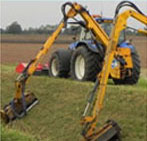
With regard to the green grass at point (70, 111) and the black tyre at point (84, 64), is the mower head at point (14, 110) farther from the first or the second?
the black tyre at point (84, 64)

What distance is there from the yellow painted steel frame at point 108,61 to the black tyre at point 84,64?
10.5 feet

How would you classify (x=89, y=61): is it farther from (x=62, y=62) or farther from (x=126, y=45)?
(x=62, y=62)

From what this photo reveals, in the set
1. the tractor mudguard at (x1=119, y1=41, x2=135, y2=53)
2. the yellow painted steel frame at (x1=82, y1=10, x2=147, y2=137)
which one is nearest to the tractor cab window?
the tractor mudguard at (x1=119, y1=41, x2=135, y2=53)

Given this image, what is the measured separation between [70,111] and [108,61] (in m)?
2.58

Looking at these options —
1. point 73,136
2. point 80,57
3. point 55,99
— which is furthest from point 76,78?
point 73,136

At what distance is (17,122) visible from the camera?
33.7 feet

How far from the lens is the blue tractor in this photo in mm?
11484

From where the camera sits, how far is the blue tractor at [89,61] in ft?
37.7

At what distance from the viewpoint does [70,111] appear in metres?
10.1

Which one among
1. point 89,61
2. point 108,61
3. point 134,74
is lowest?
point 134,74

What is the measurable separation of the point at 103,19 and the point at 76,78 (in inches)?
67.1

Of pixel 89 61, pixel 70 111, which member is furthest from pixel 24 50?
pixel 70 111

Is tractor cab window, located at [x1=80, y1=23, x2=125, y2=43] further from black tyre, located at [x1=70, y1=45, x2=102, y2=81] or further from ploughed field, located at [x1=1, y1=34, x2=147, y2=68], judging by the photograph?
ploughed field, located at [x1=1, y1=34, x2=147, y2=68]

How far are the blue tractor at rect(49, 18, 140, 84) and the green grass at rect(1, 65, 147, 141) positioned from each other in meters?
0.67
